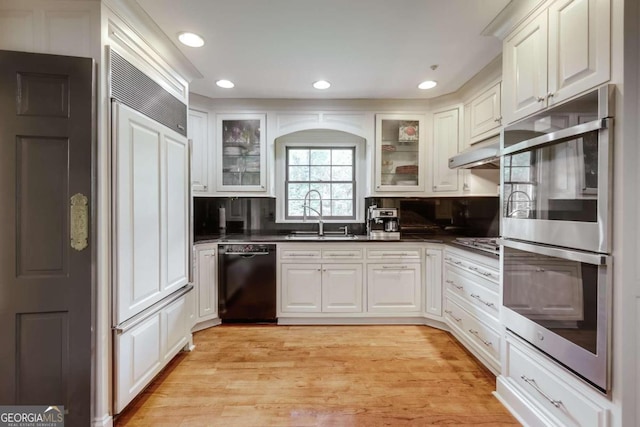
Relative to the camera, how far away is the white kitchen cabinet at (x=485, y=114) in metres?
2.44

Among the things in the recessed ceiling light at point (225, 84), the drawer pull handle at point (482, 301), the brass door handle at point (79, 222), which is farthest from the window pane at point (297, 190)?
the brass door handle at point (79, 222)

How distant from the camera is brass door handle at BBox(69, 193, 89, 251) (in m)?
1.47

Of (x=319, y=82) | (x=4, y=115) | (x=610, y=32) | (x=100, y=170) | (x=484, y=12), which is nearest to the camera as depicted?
(x=610, y=32)

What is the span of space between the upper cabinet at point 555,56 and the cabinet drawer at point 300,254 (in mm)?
1995

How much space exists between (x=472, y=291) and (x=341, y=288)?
1.23 metres

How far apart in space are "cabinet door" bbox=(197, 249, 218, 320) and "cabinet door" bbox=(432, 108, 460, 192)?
2.53 meters

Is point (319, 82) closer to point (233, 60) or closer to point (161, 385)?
point (233, 60)

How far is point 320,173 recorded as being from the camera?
12.4ft

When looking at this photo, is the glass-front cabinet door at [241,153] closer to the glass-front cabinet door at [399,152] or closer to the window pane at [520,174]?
the glass-front cabinet door at [399,152]

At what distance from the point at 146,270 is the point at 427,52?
2.59 m

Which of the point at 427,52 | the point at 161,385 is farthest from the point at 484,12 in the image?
the point at 161,385

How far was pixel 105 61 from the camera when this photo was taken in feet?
5.05
